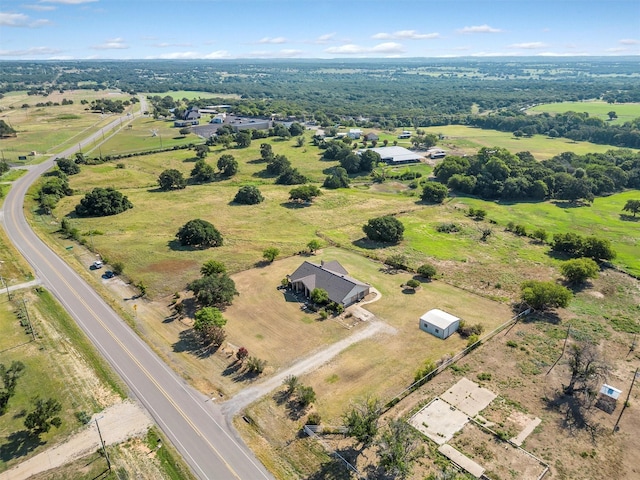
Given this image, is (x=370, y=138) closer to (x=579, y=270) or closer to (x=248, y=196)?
(x=248, y=196)

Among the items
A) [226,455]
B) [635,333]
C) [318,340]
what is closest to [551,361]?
[635,333]

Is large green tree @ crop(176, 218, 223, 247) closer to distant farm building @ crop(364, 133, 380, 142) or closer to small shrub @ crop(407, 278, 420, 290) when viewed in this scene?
small shrub @ crop(407, 278, 420, 290)

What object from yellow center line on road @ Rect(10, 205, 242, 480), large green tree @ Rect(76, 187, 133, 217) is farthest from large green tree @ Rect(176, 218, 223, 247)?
large green tree @ Rect(76, 187, 133, 217)

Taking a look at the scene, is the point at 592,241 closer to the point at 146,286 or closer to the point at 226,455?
the point at 226,455

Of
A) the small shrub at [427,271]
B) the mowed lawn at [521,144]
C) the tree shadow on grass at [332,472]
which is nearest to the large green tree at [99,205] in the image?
the small shrub at [427,271]

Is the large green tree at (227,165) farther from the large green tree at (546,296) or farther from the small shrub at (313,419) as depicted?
the small shrub at (313,419)

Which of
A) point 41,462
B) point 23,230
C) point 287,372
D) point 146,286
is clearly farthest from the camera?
point 23,230
